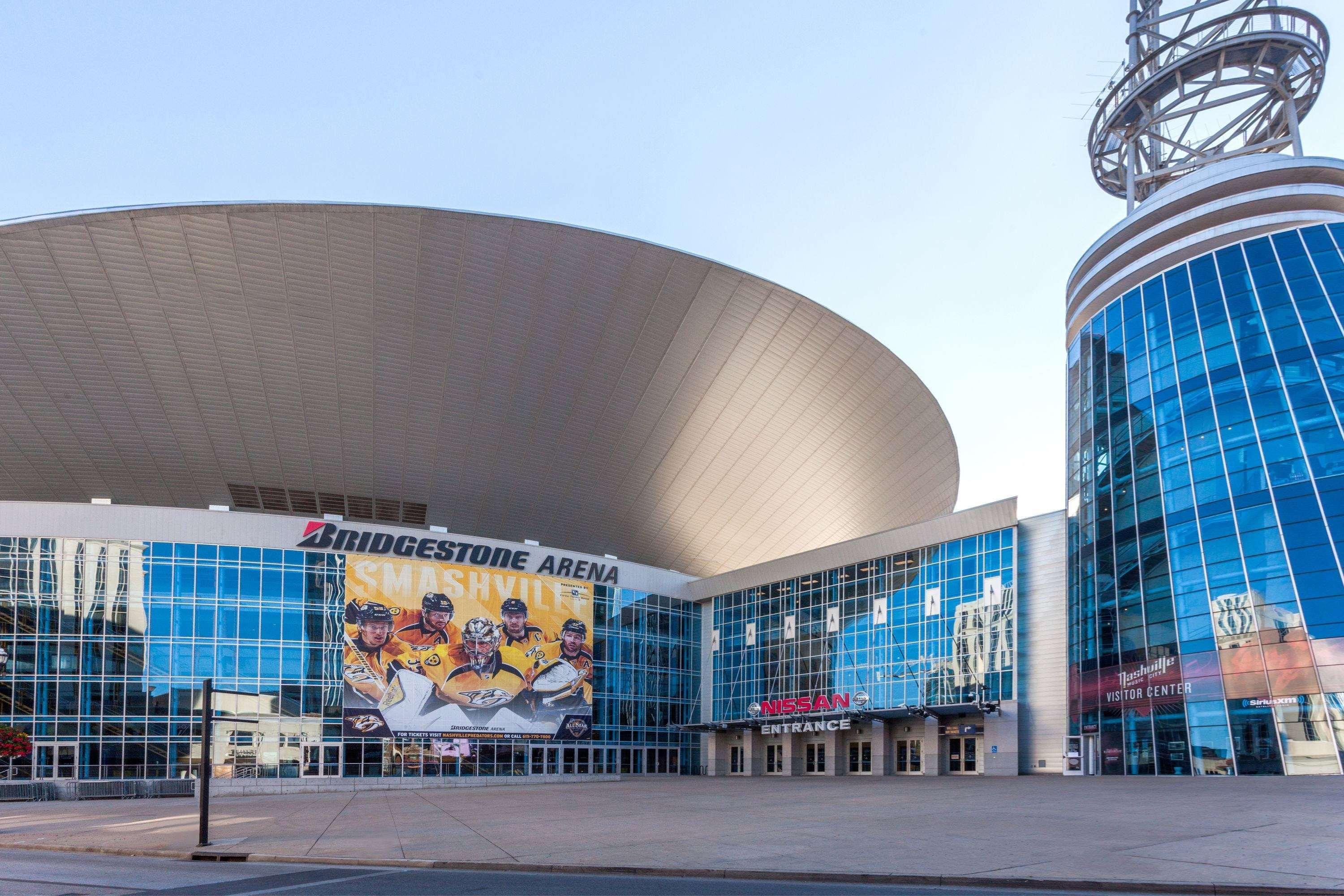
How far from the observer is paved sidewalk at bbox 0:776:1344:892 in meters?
13.0

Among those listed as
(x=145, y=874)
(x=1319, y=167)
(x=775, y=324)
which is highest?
(x=1319, y=167)

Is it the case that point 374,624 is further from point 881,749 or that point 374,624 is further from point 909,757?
point 909,757

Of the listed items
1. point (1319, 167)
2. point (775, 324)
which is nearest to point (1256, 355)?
point (1319, 167)

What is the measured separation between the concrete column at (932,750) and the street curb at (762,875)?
3257 centimetres

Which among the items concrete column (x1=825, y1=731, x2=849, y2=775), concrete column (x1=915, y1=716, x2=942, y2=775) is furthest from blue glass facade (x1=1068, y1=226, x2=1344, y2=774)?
concrete column (x1=825, y1=731, x2=849, y2=775)

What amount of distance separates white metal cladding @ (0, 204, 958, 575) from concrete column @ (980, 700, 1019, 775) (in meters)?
17.3

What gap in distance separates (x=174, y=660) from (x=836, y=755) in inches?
1097

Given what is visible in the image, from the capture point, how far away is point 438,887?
12.8 metres

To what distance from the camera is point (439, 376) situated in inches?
1887

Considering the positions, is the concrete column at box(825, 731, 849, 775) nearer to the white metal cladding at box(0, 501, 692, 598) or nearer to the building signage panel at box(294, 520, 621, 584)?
the building signage panel at box(294, 520, 621, 584)

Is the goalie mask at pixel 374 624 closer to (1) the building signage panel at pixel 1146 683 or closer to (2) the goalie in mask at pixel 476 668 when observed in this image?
(2) the goalie in mask at pixel 476 668

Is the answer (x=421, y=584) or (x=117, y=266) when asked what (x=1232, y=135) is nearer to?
(x=421, y=584)

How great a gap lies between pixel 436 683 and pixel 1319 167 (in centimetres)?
3991

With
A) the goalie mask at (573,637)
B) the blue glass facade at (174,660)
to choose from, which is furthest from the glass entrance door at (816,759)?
the blue glass facade at (174,660)
